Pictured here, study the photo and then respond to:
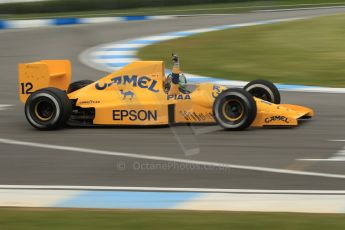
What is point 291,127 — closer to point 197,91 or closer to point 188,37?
point 197,91

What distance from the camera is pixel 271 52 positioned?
17609mm

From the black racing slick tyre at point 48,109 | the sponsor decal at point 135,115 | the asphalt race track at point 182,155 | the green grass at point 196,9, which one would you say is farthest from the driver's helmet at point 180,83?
the green grass at point 196,9

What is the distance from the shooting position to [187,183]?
689 centimetres

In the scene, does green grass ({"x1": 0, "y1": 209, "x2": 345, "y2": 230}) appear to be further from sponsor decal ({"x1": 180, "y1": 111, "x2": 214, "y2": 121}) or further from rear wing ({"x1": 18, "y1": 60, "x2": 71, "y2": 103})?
rear wing ({"x1": 18, "y1": 60, "x2": 71, "y2": 103})

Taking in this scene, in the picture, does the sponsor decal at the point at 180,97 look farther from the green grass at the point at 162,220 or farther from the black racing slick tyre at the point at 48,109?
the green grass at the point at 162,220

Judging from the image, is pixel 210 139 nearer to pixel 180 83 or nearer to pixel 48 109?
pixel 180 83

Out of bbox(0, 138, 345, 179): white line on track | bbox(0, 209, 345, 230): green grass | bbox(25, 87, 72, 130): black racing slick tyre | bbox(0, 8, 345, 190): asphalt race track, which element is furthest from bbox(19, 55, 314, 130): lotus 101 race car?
bbox(0, 209, 345, 230): green grass

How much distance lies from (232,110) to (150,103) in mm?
1057

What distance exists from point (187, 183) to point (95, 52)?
1224 centimetres

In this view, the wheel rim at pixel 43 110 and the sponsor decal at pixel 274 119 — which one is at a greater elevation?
the wheel rim at pixel 43 110

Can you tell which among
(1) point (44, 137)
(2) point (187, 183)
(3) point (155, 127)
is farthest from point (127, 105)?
(2) point (187, 183)

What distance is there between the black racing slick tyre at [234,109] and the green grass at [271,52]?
15.9 ft

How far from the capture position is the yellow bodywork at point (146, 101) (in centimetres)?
939

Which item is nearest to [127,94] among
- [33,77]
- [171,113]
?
[171,113]
